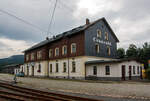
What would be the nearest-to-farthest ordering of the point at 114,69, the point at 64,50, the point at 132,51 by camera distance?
1. the point at 114,69
2. the point at 64,50
3. the point at 132,51

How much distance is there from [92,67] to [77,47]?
4.41 m

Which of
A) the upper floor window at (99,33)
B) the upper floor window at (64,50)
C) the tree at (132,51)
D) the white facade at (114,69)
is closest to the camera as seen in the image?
the white facade at (114,69)

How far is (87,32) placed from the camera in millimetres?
24125

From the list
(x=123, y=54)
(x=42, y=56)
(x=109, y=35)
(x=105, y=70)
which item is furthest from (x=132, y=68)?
(x=42, y=56)

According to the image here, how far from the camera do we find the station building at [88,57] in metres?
20.9

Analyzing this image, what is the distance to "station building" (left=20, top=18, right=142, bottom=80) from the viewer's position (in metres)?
20.9

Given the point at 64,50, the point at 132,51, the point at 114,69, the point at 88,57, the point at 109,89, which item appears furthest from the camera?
the point at 132,51

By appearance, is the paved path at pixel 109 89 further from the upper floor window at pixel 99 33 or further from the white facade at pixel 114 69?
the upper floor window at pixel 99 33

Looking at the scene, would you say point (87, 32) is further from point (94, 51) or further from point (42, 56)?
point (42, 56)

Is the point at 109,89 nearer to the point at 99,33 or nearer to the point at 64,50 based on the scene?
the point at 99,33

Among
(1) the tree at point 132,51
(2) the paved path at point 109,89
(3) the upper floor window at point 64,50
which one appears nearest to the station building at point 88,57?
(3) the upper floor window at point 64,50

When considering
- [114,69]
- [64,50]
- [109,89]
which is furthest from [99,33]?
[109,89]

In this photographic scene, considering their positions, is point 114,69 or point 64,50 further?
point 64,50

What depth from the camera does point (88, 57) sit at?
23766 mm
